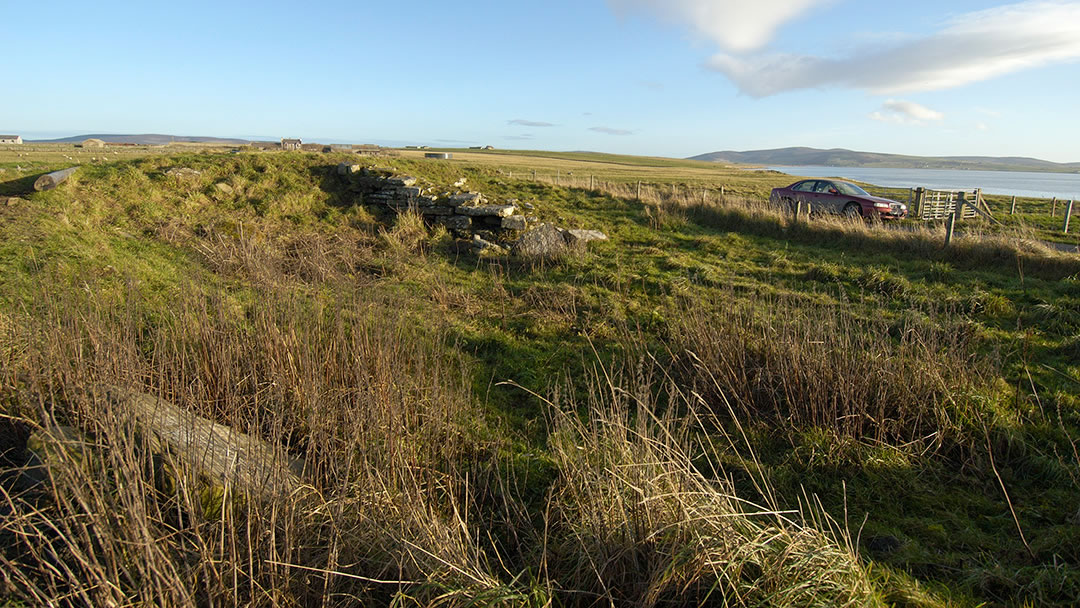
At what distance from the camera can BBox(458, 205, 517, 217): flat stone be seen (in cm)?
1220

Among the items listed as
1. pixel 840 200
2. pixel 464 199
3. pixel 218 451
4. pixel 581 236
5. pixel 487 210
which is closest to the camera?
pixel 218 451

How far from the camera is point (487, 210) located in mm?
12234

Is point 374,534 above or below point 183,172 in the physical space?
below

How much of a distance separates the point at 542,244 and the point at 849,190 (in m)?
11.9

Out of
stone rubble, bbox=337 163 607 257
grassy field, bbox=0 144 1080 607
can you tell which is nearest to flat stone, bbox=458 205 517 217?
stone rubble, bbox=337 163 607 257

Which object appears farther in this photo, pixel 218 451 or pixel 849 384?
pixel 849 384

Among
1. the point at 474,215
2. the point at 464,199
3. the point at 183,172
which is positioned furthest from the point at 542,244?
the point at 183,172

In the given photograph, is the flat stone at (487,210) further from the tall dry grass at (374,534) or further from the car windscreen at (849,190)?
the car windscreen at (849,190)

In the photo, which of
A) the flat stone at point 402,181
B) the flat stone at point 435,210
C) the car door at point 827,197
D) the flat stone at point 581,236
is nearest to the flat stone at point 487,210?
the flat stone at point 435,210

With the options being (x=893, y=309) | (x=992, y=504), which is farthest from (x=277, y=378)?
(x=893, y=309)

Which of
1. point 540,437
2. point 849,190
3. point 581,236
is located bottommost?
point 540,437

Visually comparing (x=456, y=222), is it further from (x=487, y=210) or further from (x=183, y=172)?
(x=183, y=172)

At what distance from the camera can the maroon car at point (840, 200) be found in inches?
650

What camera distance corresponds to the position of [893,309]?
8.17 metres
